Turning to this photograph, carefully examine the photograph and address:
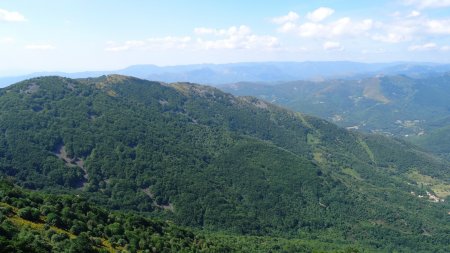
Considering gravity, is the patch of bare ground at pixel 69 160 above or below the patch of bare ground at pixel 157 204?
above

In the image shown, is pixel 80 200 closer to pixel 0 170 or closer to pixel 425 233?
pixel 0 170

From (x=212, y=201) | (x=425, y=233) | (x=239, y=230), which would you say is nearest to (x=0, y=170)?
(x=212, y=201)

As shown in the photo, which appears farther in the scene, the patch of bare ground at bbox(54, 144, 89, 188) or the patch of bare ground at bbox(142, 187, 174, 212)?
the patch of bare ground at bbox(54, 144, 89, 188)

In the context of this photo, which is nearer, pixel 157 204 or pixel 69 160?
pixel 157 204

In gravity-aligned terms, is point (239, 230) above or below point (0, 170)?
below

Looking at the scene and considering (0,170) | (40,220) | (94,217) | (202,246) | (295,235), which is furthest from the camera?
(295,235)

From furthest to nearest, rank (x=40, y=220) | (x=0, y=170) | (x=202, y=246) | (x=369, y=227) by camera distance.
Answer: (x=369, y=227), (x=0, y=170), (x=202, y=246), (x=40, y=220)

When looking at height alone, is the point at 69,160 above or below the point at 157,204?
above

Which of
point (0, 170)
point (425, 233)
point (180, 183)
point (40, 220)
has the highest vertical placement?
point (40, 220)

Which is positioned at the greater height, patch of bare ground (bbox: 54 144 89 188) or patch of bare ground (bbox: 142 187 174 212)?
patch of bare ground (bbox: 54 144 89 188)

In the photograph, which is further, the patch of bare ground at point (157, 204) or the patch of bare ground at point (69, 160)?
the patch of bare ground at point (69, 160)

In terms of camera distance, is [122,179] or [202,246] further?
[122,179]
